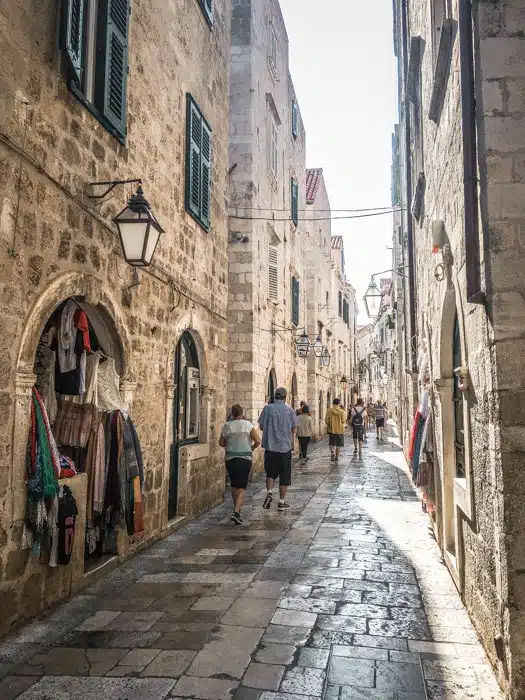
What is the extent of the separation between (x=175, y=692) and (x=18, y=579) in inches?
60.9

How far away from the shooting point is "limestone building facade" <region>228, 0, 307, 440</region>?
12789 millimetres

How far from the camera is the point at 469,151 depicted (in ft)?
11.4

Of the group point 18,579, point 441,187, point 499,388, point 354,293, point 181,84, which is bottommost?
point 18,579

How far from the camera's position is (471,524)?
13.0 ft

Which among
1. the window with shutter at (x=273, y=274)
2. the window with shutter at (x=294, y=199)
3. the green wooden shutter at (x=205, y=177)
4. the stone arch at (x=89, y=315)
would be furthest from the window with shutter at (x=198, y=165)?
the window with shutter at (x=294, y=199)

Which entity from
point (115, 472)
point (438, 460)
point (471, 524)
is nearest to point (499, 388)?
point (471, 524)

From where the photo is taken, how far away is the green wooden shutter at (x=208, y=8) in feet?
28.2

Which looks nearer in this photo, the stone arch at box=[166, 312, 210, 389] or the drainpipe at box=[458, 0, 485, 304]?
the drainpipe at box=[458, 0, 485, 304]

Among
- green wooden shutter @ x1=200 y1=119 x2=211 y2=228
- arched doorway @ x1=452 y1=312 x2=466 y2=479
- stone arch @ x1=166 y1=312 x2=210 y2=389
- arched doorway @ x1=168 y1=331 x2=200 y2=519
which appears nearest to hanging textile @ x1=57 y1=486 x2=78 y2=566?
stone arch @ x1=166 y1=312 x2=210 y2=389

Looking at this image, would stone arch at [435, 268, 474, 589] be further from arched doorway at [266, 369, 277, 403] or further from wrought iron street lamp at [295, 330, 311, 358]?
wrought iron street lamp at [295, 330, 311, 358]

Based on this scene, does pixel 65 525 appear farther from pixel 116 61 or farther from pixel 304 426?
pixel 304 426

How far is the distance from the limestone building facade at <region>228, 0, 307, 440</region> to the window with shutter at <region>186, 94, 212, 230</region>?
3.94 meters

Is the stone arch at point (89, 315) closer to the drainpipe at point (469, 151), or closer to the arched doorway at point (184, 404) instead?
the arched doorway at point (184, 404)

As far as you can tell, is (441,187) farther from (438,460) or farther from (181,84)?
(181,84)
